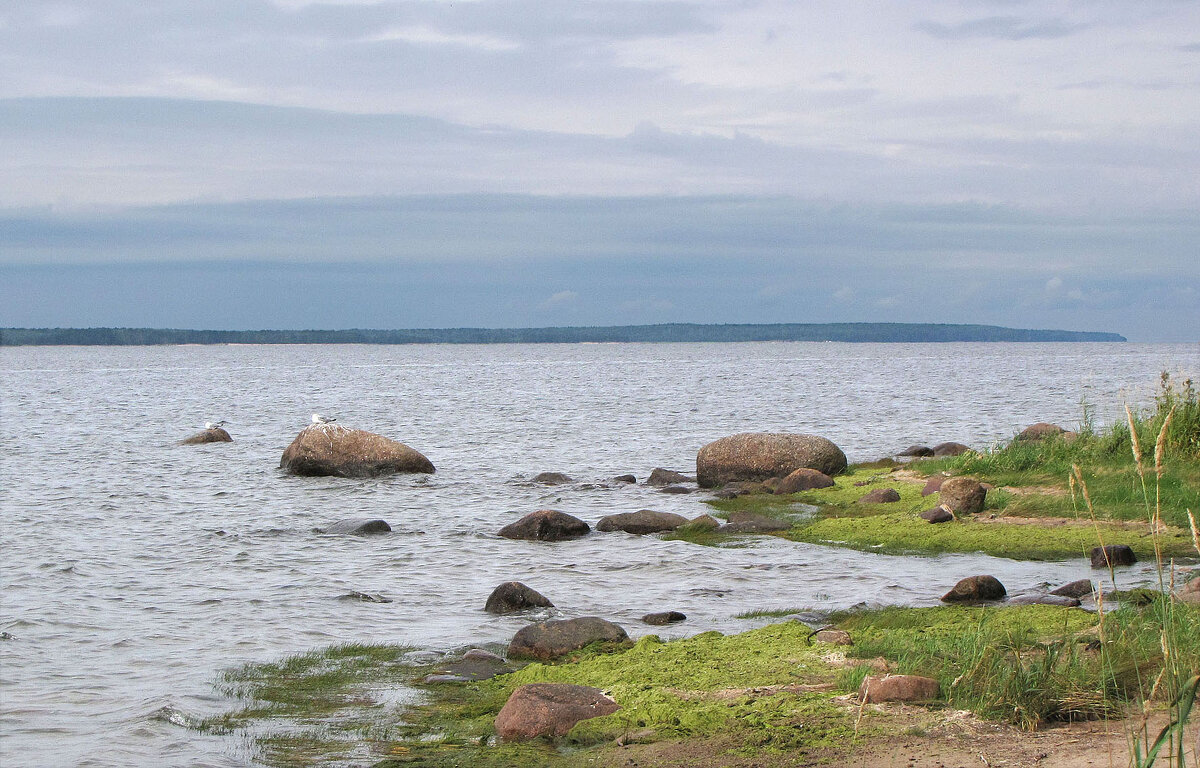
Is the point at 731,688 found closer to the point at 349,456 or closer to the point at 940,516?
the point at 940,516

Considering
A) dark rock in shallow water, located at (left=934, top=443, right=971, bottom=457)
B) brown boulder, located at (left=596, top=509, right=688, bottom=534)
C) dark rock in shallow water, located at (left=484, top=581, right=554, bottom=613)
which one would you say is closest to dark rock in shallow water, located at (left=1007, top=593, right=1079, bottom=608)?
dark rock in shallow water, located at (left=484, top=581, right=554, bottom=613)

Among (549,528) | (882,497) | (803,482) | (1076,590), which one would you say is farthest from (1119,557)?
(803,482)

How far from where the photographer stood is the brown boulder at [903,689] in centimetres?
682

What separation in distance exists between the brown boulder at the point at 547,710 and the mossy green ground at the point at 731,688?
106 mm

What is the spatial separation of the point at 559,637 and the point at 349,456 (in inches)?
655

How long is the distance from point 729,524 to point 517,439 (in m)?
18.5

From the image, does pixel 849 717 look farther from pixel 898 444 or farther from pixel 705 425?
pixel 705 425

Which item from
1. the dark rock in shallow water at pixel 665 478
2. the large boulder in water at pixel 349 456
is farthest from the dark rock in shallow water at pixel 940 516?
the large boulder in water at pixel 349 456

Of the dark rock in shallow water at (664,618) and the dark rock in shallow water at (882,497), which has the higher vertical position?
the dark rock in shallow water at (882,497)

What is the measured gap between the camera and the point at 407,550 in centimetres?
1588

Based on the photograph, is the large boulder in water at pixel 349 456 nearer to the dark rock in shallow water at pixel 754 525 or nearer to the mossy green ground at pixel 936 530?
the mossy green ground at pixel 936 530

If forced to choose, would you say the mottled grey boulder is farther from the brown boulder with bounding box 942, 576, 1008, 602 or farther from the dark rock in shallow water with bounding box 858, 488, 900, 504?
the brown boulder with bounding box 942, 576, 1008, 602

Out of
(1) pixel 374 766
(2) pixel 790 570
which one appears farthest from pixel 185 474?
(1) pixel 374 766

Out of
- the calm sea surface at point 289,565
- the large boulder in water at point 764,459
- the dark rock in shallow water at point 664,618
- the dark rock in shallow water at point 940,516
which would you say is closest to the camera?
the calm sea surface at point 289,565
